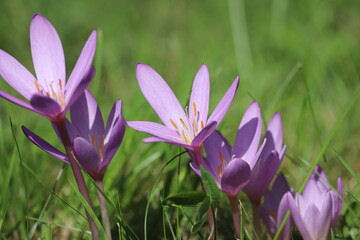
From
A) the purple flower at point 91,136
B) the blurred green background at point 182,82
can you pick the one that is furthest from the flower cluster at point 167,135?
the blurred green background at point 182,82

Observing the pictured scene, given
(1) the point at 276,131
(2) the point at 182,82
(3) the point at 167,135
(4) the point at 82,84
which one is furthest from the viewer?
(2) the point at 182,82

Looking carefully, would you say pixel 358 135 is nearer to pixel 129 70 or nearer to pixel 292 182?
pixel 292 182

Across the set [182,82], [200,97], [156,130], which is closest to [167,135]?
[156,130]

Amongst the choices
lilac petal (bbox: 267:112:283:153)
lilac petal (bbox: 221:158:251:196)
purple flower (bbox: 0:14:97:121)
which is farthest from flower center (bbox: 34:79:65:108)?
lilac petal (bbox: 267:112:283:153)

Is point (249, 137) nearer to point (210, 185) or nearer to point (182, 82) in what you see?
point (210, 185)

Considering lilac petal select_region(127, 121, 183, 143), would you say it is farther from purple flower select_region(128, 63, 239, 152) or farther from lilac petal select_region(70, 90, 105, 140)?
lilac petal select_region(70, 90, 105, 140)

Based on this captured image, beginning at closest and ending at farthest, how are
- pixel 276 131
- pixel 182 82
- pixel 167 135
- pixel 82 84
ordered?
pixel 82 84 → pixel 167 135 → pixel 276 131 → pixel 182 82

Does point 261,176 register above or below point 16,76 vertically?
below
